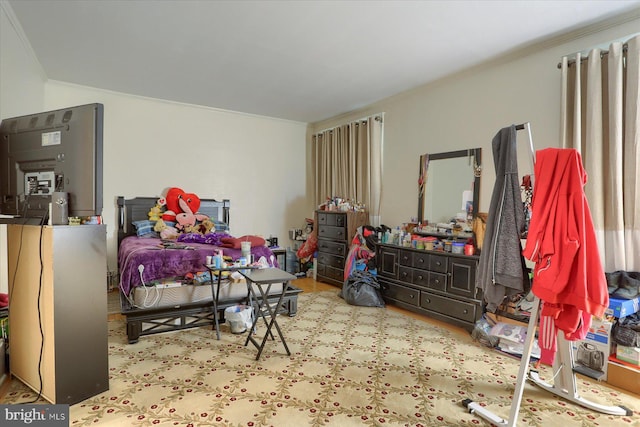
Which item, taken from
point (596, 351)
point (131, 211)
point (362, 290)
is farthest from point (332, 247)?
point (596, 351)

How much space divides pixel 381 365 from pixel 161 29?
3438mm

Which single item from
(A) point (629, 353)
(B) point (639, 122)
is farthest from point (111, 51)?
(A) point (629, 353)

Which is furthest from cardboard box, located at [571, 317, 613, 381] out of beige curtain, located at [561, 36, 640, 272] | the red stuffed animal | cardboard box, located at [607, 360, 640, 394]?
the red stuffed animal

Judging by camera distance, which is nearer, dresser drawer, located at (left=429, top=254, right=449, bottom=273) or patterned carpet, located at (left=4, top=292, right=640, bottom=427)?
patterned carpet, located at (left=4, top=292, right=640, bottom=427)

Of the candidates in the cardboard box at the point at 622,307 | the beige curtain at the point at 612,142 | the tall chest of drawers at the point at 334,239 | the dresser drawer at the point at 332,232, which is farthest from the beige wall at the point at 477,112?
the cardboard box at the point at 622,307

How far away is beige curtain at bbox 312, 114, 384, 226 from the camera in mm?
5316

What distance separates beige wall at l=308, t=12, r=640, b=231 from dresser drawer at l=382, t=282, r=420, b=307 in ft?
3.25

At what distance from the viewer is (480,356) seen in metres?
2.97

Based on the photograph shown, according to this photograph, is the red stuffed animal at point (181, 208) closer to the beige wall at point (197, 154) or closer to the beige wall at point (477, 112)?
the beige wall at point (197, 154)

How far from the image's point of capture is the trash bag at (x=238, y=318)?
11.1 feet

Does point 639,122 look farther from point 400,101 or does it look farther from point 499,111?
point 400,101

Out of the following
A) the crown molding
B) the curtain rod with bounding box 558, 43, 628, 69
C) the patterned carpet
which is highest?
the crown molding

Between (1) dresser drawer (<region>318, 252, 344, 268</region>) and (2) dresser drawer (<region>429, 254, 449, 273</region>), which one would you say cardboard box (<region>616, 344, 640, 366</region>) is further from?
(1) dresser drawer (<region>318, 252, 344, 268</region>)

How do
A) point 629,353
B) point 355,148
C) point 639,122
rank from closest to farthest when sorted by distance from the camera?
point 629,353 → point 639,122 → point 355,148
